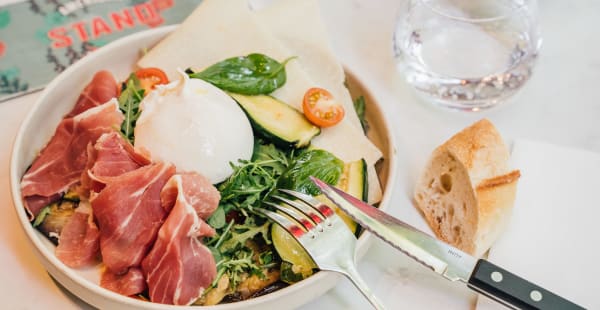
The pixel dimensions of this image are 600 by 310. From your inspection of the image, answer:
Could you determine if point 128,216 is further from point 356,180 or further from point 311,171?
point 356,180

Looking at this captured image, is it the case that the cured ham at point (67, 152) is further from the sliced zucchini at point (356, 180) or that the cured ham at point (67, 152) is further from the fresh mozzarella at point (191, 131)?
the sliced zucchini at point (356, 180)

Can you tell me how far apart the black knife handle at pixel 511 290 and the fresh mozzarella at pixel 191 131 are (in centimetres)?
71

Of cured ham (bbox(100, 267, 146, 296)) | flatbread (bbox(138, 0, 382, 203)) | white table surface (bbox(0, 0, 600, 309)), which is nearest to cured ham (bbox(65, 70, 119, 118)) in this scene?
flatbread (bbox(138, 0, 382, 203))

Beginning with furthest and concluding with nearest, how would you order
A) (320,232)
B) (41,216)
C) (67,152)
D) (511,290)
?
(67,152), (41,216), (320,232), (511,290)

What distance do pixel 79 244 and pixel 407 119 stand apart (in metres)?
1.15

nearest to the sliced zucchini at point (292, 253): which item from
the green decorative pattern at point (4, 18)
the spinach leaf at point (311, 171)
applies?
the spinach leaf at point (311, 171)

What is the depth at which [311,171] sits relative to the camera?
1.79 m

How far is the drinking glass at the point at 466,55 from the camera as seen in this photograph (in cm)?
224

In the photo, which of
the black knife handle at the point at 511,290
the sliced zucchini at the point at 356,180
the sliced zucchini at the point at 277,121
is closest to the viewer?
the black knife handle at the point at 511,290

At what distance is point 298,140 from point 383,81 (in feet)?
2.09

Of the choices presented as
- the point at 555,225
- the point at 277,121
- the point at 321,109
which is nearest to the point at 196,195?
the point at 277,121

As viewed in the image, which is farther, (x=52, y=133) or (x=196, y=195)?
(x=52, y=133)

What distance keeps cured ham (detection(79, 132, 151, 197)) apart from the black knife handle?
0.90 meters

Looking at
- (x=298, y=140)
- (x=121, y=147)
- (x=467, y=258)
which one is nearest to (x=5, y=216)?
(x=121, y=147)
